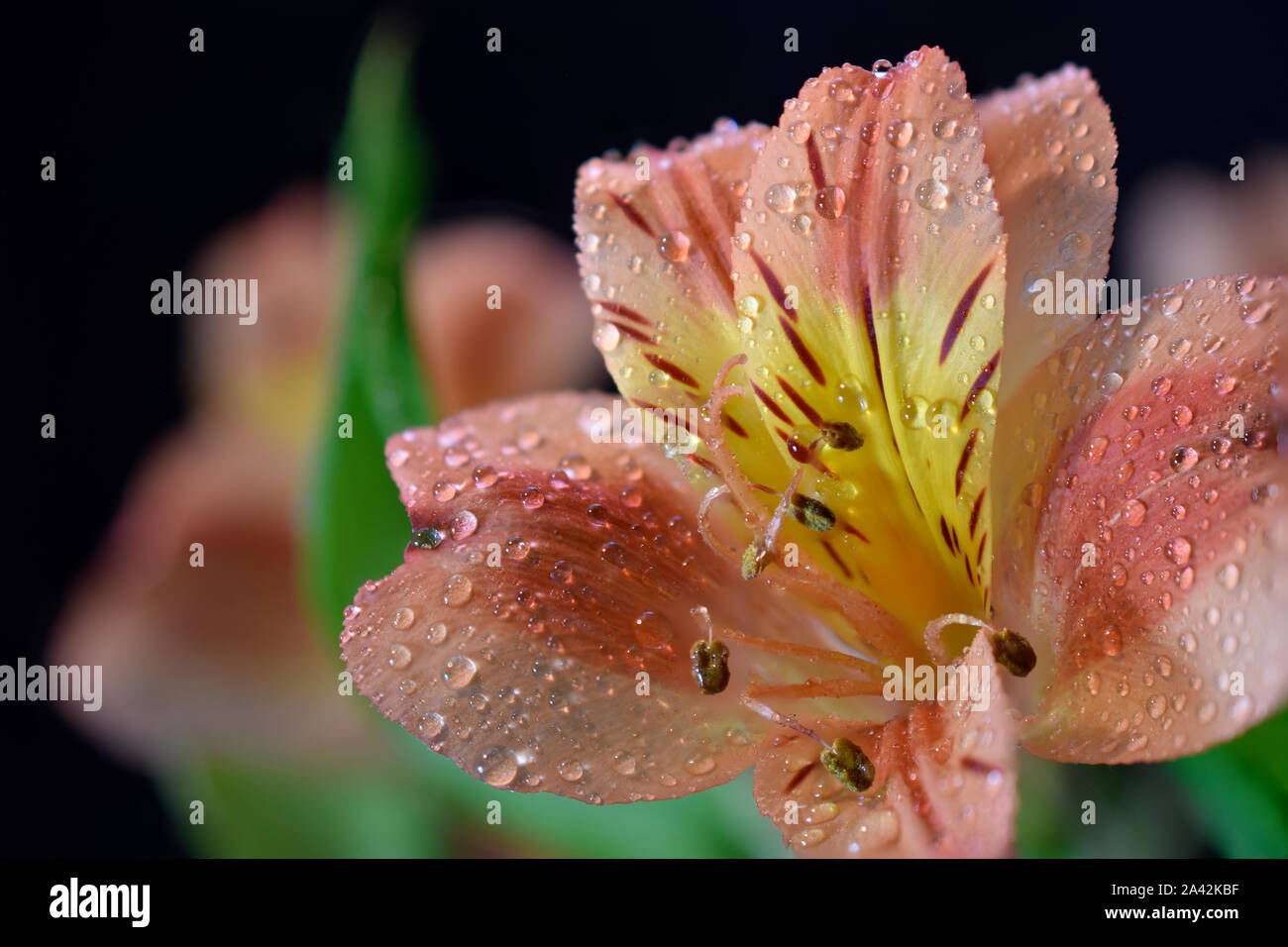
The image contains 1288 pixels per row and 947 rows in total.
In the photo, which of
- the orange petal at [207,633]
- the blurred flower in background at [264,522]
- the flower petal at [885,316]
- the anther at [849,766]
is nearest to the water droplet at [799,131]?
the flower petal at [885,316]


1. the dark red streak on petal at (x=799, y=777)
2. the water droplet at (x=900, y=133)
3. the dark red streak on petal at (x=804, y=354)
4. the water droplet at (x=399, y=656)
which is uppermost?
the water droplet at (x=900, y=133)

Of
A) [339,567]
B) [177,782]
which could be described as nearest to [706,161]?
[339,567]

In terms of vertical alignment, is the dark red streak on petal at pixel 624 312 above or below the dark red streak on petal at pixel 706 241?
below

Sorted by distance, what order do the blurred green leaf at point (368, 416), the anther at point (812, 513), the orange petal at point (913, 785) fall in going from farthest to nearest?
1. the blurred green leaf at point (368, 416)
2. the anther at point (812, 513)
3. the orange petal at point (913, 785)

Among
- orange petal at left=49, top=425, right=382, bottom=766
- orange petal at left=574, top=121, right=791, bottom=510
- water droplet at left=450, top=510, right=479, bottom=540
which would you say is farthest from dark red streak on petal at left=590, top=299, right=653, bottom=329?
orange petal at left=49, top=425, right=382, bottom=766

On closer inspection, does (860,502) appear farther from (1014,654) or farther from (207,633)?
(207,633)

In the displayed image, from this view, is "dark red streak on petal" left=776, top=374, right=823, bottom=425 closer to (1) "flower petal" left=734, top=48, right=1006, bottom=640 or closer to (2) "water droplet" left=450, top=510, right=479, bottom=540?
(1) "flower petal" left=734, top=48, right=1006, bottom=640

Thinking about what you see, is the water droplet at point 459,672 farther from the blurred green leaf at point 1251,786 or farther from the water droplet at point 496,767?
the blurred green leaf at point 1251,786

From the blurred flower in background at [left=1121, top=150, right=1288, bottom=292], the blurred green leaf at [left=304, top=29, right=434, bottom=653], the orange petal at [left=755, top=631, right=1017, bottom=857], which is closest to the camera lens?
the orange petal at [left=755, top=631, right=1017, bottom=857]

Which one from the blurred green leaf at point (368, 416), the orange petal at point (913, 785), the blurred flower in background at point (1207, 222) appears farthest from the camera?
the blurred flower in background at point (1207, 222)
